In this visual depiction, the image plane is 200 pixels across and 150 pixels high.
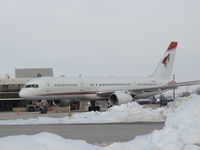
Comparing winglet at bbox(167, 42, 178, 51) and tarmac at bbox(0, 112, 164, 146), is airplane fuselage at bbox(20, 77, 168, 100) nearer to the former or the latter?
winglet at bbox(167, 42, 178, 51)

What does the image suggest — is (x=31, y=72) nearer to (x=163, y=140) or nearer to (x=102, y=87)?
(x=102, y=87)

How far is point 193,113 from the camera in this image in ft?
31.5

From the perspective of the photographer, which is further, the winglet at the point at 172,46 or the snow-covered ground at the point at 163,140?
the winglet at the point at 172,46

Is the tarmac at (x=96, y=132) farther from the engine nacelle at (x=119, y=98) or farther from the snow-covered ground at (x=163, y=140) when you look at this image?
the engine nacelle at (x=119, y=98)

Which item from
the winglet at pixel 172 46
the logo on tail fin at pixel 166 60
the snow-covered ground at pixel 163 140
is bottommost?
the snow-covered ground at pixel 163 140

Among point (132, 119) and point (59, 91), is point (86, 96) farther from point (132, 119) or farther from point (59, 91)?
point (132, 119)

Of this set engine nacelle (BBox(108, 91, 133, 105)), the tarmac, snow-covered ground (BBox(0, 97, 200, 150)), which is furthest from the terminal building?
snow-covered ground (BBox(0, 97, 200, 150))

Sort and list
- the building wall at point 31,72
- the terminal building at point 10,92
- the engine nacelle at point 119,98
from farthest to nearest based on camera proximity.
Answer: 1. the building wall at point 31,72
2. the terminal building at point 10,92
3. the engine nacelle at point 119,98

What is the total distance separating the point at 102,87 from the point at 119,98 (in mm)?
3161

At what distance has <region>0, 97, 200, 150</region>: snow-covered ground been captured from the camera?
28.0 ft

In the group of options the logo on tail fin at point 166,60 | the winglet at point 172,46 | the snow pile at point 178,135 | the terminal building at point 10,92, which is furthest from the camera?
the terminal building at point 10,92

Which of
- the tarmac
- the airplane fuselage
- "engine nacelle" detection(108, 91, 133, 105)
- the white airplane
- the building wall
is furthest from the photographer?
the building wall

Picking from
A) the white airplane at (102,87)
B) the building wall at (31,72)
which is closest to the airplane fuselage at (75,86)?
the white airplane at (102,87)

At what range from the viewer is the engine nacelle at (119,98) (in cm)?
4300
